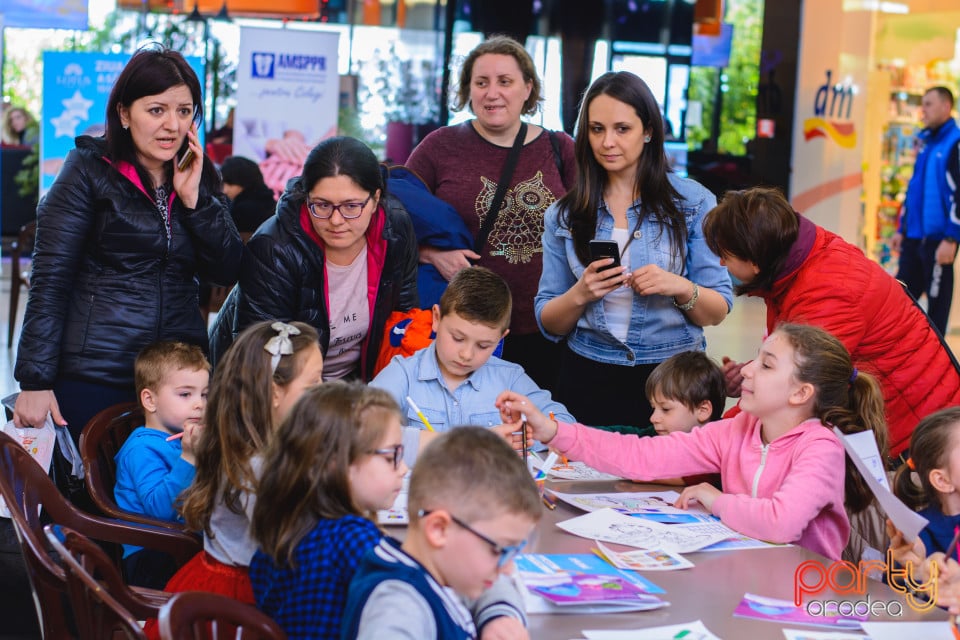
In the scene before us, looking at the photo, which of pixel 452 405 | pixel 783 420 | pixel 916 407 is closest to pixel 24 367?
pixel 452 405

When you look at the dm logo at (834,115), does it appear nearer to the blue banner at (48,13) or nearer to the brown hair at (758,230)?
the blue banner at (48,13)

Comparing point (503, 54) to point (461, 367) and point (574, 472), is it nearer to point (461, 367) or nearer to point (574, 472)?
point (461, 367)

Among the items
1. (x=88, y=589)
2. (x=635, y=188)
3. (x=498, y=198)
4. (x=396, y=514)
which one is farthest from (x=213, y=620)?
(x=498, y=198)

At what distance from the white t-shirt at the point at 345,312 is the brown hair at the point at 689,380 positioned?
79 centimetres

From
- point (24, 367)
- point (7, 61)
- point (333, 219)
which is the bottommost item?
point (24, 367)

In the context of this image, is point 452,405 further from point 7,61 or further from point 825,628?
point 7,61

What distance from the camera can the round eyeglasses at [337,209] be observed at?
9.18 ft

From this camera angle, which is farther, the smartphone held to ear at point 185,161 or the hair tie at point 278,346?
the smartphone held to ear at point 185,161

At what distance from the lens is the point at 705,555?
2092 mm

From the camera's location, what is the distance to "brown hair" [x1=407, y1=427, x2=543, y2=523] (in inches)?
60.7

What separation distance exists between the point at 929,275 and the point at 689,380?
6.27 m

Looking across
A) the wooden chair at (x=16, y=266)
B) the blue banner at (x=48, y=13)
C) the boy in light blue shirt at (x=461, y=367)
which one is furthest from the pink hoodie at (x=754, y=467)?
the blue banner at (x=48, y=13)

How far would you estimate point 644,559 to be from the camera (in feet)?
6.67

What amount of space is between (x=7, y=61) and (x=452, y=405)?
439 inches
